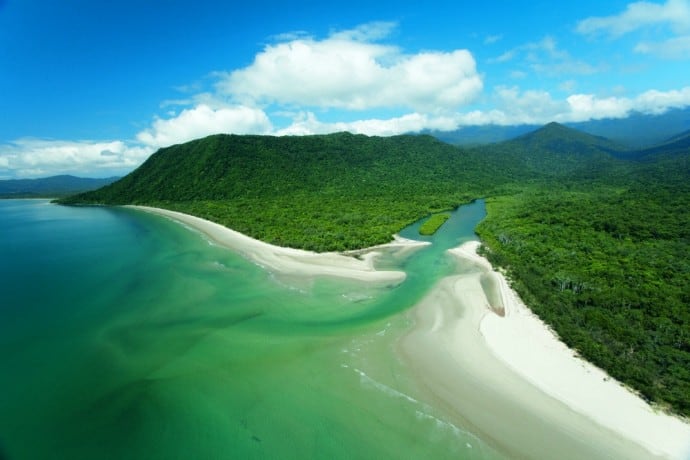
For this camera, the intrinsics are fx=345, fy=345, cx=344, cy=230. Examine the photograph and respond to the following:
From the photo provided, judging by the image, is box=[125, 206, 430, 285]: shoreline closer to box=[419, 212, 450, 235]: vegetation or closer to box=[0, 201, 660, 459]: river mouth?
box=[0, 201, 660, 459]: river mouth

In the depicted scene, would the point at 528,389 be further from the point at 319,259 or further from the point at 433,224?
the point at 433,224

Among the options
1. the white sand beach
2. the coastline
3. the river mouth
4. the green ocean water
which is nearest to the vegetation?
the green ocean water

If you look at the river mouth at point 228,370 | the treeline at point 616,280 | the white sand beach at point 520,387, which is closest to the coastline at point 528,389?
the white sand beach at point 520,387

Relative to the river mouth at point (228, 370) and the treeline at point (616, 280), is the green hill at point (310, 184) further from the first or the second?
the treeline at point (616, 280)

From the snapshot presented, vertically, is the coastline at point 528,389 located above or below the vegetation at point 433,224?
below

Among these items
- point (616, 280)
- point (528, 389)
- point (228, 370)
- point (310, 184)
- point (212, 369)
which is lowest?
point (528, 389)

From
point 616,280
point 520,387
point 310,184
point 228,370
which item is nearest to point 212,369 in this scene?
point 228,370
